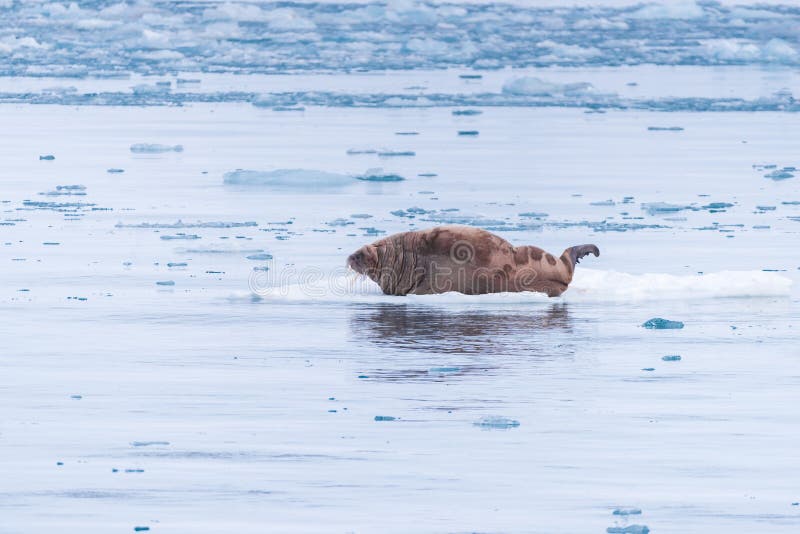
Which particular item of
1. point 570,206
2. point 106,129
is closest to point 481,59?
point 106,129

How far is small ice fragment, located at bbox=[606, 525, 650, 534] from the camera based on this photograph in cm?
618

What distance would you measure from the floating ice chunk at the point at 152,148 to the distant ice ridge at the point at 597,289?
1260cm

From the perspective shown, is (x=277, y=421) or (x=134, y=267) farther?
(x=134, y=267)

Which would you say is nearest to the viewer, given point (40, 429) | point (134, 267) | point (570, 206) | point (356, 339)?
point (40, 429)

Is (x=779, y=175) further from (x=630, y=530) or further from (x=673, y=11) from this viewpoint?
(x=673, y=11)

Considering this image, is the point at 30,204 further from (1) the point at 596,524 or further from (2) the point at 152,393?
(1) the point at 596,524

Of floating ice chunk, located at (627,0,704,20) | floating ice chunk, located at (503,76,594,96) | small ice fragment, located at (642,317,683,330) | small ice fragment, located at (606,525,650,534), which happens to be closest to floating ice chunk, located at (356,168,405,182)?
small ice fragment, located at (642,317,683,330)

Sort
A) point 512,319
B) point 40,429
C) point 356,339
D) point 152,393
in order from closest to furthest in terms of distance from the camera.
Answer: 1. point 40,429
2. point 152,393
3. point 356,339
4. point 512,319

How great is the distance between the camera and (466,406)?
27.1 ft

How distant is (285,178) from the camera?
2002 cm

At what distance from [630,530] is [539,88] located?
3044 centimetres

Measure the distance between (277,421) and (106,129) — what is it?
21.7m

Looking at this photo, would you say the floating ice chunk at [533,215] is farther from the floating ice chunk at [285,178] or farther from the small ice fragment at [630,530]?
the small ice fragment at [630,530]

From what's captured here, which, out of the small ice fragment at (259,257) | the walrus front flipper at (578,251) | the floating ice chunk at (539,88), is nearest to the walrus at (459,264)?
the walrus front flipper at (578,251)
